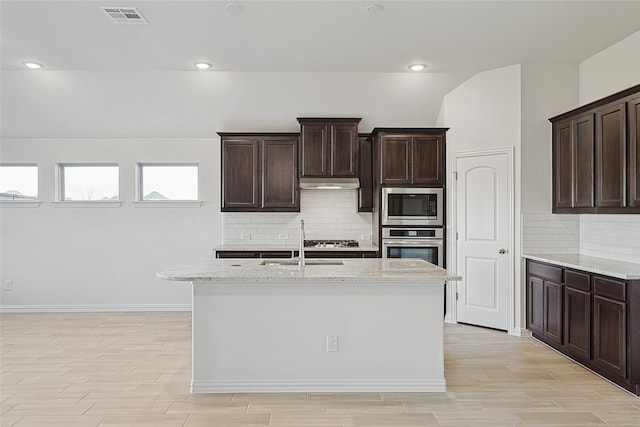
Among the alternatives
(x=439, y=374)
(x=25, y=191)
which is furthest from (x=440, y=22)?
(x=25, y=191)

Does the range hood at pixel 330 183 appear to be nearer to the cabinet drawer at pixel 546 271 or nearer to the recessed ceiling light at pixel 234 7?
the cabinet drawer at pixel 546 271

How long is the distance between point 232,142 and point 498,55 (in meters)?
3.49

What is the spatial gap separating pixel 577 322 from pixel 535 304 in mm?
742

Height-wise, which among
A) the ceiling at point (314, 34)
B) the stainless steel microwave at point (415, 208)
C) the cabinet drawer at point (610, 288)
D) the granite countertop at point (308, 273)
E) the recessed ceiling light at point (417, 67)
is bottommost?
the cabinet drawer at point (610, 288)

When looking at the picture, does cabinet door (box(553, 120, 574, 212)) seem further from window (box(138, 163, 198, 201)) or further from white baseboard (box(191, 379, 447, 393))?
window (box(138, 163, 198, 201))

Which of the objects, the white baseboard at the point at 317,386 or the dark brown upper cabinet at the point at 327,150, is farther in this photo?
the dark brown upper cabinet at the point at 327,150

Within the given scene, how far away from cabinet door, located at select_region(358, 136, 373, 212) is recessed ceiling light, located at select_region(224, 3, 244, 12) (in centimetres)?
294

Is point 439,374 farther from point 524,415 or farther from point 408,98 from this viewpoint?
point 408,98

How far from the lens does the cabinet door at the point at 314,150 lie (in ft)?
19.4

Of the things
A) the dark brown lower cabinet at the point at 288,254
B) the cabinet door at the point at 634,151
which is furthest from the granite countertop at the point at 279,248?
the cabinet door at the point at 634,151

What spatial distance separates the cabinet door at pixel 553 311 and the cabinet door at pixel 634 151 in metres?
1.06

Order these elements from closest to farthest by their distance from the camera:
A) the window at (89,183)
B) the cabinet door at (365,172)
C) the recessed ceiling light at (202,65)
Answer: the recessed ceiling light at (202,65) → the cabinet door at (365,172) → the window at (89,183)

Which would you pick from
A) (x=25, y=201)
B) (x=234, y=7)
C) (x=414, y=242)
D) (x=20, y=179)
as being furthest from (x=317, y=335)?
(x=20, y=179)

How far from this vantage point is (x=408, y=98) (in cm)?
572
